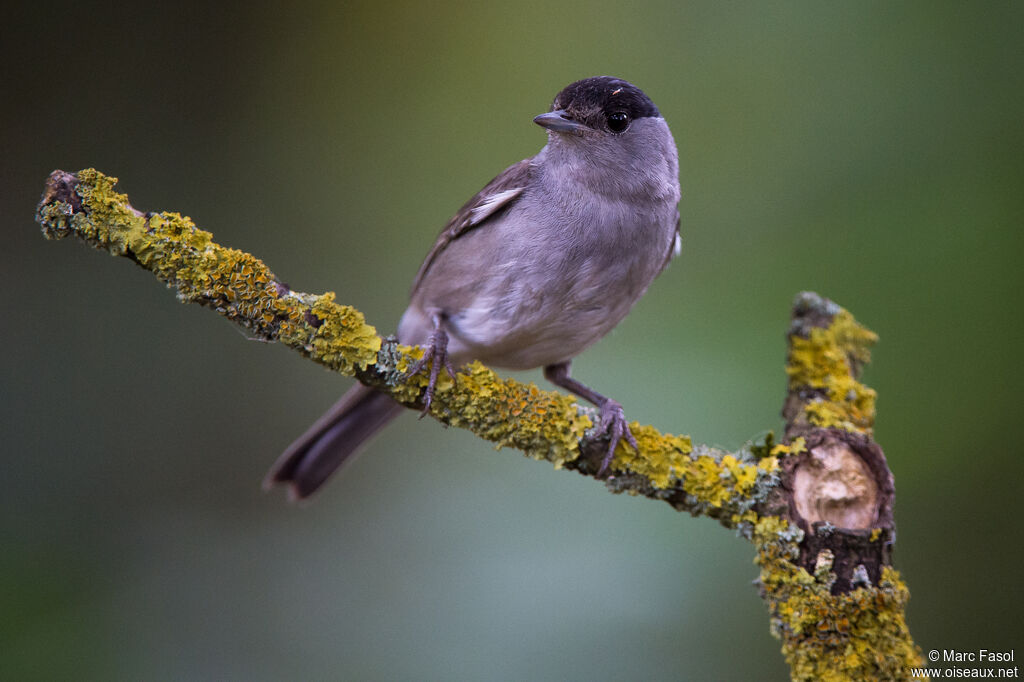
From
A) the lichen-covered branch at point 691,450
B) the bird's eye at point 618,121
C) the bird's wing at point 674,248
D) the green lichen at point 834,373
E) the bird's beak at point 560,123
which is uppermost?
the bird's eye at point 618,121

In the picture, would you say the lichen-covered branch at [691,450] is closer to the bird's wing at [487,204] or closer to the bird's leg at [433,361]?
the bird's leg at [433,361]

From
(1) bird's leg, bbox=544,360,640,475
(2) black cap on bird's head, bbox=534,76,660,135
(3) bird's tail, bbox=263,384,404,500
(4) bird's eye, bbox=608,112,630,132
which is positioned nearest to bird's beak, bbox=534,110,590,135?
(2) black cap on bird's head, bbox=534,76,660,135

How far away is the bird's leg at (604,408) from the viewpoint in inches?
109

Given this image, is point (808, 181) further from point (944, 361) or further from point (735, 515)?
point (735, 515)

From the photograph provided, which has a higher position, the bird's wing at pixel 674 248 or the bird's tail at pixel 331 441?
the bird's wing at pixel 674 248

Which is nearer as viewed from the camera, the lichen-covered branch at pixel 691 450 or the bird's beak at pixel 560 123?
the lichen-covered branch at pixel 691 450

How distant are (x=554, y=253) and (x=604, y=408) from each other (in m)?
0.60

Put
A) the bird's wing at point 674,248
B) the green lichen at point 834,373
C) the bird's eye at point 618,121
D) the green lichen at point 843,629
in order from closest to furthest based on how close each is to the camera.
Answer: the green lichen at point 843,629 → the green lichen at point 834,373 → the bird's eye at point 618,121 → the bird's wing at point 674,248

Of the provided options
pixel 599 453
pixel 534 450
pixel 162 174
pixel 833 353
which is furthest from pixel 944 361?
pixel 162 174

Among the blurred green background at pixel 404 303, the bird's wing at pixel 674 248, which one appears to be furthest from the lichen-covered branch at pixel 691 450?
the bird's wing at pixel 674 248

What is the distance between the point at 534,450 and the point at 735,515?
668 mm

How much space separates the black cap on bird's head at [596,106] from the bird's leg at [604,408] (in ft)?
3.54

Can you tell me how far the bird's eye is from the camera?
3336mm

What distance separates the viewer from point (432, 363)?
274cm
